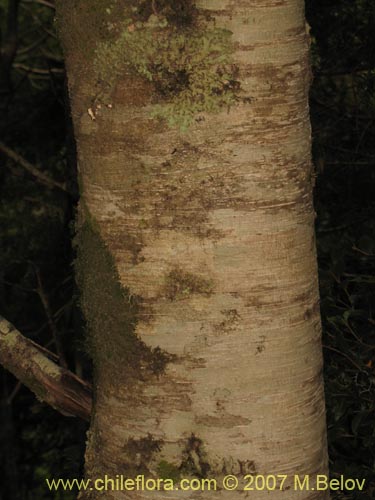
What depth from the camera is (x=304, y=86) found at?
130cm

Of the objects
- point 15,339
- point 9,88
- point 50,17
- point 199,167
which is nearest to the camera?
point 199,167

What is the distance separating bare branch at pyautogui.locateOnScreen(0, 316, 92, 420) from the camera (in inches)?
62.6

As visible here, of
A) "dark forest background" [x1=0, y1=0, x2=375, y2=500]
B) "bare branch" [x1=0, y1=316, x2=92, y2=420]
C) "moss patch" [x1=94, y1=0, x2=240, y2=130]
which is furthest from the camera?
"dark forest background" [x1=0, y1=0, x2=375, y2=500]

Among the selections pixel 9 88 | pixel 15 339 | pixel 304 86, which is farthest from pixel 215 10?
pixel 9 88

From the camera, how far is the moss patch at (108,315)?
1.28 m

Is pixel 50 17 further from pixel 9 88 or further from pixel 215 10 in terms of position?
pixel 215 10

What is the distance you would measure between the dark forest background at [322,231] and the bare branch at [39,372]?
29 cm

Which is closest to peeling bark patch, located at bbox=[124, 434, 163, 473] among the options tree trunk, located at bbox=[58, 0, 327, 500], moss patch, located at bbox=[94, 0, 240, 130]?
tree trunk, located at bbox=[58, 0, 327, 500]

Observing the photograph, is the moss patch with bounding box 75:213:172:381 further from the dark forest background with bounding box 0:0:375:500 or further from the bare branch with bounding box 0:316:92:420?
the dark forest background with bounding box 0:0:375:500

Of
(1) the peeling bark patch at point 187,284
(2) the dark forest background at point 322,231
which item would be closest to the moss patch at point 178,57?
(1) the peeling bark patch at point 187,284

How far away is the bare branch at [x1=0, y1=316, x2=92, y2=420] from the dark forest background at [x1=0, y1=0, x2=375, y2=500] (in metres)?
0.29

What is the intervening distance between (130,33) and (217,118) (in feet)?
0.59

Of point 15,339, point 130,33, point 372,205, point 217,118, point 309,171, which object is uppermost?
point 130,33

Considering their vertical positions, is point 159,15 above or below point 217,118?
above
